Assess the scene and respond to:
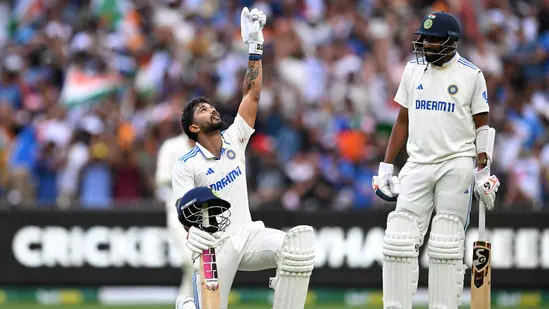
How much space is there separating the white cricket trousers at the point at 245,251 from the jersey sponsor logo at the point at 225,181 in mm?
324

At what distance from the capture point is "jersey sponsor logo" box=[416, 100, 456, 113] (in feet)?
25.3

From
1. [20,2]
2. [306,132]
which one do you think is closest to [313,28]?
[306,132]

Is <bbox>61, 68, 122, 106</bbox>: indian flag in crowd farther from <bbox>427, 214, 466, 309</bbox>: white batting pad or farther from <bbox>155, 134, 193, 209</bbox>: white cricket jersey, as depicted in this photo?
<bbox>427, 214, 466, 309</bbox>: white batting pad

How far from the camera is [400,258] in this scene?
25.1 feet

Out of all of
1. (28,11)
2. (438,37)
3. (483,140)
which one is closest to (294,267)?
(483,140)

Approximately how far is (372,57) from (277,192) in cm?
265

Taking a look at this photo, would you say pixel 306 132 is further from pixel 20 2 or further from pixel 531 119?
pixel 20 2

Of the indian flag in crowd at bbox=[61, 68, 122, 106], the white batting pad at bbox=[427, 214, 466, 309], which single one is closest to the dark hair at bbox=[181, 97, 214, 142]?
the white batting pad at bbox=[427, 214, 466, 309]

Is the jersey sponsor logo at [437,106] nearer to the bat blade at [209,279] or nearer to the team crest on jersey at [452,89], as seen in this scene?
the team crest on jersey at [452,89]

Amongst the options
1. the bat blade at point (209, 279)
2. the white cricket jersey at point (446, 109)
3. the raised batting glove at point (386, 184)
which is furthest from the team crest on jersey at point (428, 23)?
the bat blade at point (209, 279)

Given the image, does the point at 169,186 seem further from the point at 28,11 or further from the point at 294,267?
the point at 28,11

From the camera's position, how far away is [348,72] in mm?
14461

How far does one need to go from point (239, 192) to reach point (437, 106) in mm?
1427

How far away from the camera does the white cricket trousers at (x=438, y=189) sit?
25.4 ft
